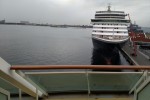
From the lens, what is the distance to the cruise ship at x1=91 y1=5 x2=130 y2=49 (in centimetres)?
4400

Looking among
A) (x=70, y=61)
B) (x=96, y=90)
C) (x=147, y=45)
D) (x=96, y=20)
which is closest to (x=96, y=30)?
(x=96, y=20)

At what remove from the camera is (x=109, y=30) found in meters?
48.7

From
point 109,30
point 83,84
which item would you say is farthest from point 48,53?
point 83,84

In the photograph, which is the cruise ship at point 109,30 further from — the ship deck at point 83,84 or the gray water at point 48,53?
the ship deck at point 83,84

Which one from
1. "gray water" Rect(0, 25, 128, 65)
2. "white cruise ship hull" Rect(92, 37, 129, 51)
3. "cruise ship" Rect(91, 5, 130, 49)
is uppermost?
"cruise ship" Rect(91, 5, 130, 49)

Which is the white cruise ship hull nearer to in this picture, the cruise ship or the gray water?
the cruise ship

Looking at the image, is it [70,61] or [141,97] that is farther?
[70,61]

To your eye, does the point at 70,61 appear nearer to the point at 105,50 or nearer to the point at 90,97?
the point at 105,50

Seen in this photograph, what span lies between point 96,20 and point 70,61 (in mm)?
15194

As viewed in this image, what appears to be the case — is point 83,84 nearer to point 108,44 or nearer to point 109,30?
point 108,44

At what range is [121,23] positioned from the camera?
5041cm

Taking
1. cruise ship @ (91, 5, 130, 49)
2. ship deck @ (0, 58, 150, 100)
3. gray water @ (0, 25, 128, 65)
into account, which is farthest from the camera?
cruise ship @ (91, 5, 130, 49)

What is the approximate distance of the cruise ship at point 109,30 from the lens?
44000 mm

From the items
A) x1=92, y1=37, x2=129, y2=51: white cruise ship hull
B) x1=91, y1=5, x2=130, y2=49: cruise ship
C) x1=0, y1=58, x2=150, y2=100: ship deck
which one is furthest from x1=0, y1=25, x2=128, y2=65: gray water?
x1=0, y1=58, x2=150, y2=100: ship deck
